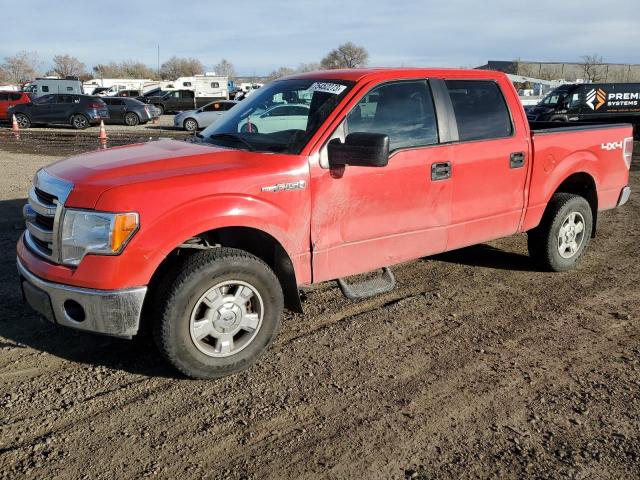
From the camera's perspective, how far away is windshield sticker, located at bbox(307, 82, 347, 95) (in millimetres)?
4152

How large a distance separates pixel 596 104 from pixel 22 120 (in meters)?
24.2

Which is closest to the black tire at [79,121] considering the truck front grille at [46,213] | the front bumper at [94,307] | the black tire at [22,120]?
the black tire at [22,120]

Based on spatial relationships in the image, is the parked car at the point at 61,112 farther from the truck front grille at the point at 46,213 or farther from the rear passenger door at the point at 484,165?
the rear passenger door at the point at 484,165

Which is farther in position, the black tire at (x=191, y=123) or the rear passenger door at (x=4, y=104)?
the rear passenger door at (x=4, y=104)

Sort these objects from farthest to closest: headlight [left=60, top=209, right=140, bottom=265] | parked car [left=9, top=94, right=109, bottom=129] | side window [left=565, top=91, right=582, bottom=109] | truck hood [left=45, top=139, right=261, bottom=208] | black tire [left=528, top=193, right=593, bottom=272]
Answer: parked car [left=9, top=94, right=109, bottom=129] → side window [left=565, top=91, right=582, bottom=109] → black tire [left=528, top=193, right=593, bottom=272] → truck hood [left=45, top=139, right=261, bottom=208] → headlight [left=60, top=209, right=140, bottom=265]

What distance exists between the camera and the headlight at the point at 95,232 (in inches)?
126

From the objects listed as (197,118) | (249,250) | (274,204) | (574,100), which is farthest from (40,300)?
(574,100)

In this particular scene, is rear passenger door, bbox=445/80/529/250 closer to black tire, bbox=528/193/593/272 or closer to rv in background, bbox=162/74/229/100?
black tire, bbox=528/193/593/272

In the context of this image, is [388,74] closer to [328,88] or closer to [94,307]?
[328,88]

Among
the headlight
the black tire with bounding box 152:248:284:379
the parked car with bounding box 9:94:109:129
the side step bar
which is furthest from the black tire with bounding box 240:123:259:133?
the parked car with bounding box 9:94:109:129

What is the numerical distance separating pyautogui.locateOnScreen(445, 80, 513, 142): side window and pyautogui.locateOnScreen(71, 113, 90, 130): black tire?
2408 cm

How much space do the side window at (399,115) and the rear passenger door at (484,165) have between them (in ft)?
0.97

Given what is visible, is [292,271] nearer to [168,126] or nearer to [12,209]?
[12,209]

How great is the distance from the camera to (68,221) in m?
3.30
